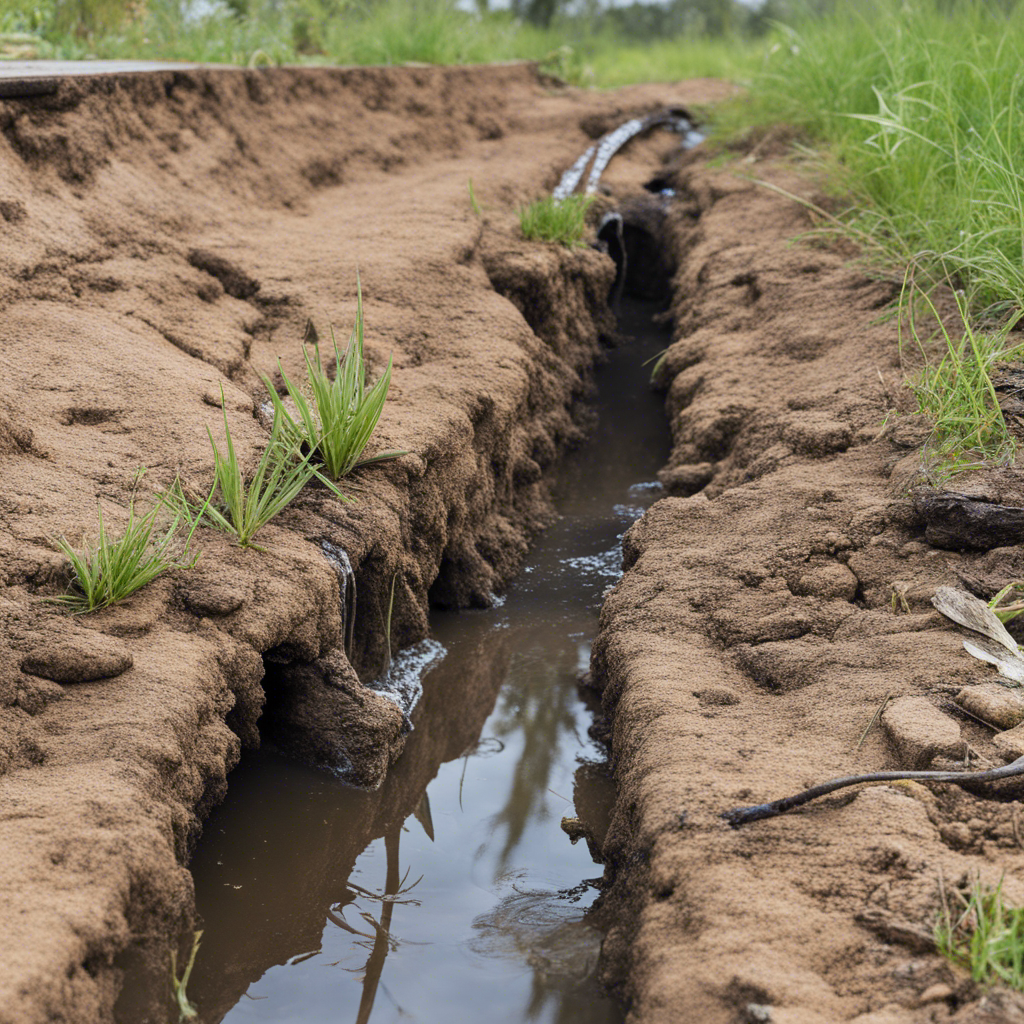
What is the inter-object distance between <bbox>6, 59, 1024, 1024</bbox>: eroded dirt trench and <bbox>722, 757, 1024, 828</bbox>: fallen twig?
33mm

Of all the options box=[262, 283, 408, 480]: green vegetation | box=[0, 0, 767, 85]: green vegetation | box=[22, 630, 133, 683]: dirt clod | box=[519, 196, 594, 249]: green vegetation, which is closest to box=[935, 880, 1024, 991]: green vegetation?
box=[22, 630, 133, 683]: dirt clod

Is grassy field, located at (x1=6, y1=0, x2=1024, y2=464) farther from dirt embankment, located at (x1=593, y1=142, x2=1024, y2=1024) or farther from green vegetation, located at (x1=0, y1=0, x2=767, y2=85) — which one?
dirt embankment, located at (x1=593, y1=142, x2=1024, y2=1024)

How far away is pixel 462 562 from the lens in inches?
132

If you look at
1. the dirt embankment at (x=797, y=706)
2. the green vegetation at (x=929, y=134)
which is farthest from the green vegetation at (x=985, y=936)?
the green vegetation at (x=929, y=134)

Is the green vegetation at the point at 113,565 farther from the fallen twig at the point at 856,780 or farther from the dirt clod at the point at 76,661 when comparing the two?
the fallen twig at the point at 856,780

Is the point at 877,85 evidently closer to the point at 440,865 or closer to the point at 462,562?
the point at 462,562

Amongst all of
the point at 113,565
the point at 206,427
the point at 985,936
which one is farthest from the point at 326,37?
the point at 985,936

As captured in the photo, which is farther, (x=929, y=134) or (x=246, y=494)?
(x=929, y=134)

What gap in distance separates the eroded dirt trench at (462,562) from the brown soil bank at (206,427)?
1 centimetres

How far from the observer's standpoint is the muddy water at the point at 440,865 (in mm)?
1835

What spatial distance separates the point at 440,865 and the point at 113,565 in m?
0.98

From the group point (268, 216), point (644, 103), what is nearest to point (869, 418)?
point (268, 216)

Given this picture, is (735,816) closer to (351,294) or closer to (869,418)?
(869,418)

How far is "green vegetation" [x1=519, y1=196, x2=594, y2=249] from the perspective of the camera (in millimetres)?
4633
